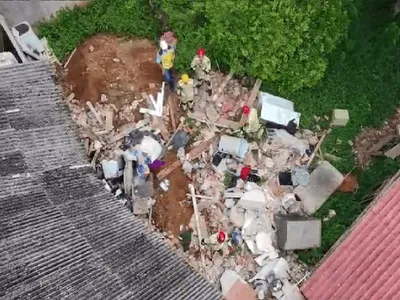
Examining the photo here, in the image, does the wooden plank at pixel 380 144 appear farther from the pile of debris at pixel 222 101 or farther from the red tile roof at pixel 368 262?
the pile of debris at pixel 222 101

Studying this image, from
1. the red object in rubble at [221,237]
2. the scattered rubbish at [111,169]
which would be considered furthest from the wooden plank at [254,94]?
the scattered rubbish at [111,169]

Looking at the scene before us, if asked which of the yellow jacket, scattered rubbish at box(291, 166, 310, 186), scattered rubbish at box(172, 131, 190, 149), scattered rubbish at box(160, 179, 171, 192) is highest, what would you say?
the yellow jacket

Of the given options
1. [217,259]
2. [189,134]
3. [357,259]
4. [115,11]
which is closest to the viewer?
[357,259]

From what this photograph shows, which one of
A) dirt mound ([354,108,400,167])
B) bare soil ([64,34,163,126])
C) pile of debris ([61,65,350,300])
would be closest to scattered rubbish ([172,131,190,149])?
pile of debris ([61,65,350,300])

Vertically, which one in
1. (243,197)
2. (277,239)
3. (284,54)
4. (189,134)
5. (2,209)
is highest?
(2,209)

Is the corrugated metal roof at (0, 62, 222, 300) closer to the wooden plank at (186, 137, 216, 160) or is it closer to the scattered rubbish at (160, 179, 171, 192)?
the scattered rubbish at (160, 179, 171, 192)

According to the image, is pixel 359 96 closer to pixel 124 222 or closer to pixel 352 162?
pixel 352 162

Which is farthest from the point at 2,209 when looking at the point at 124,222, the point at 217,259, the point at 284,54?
the point at 284,54
